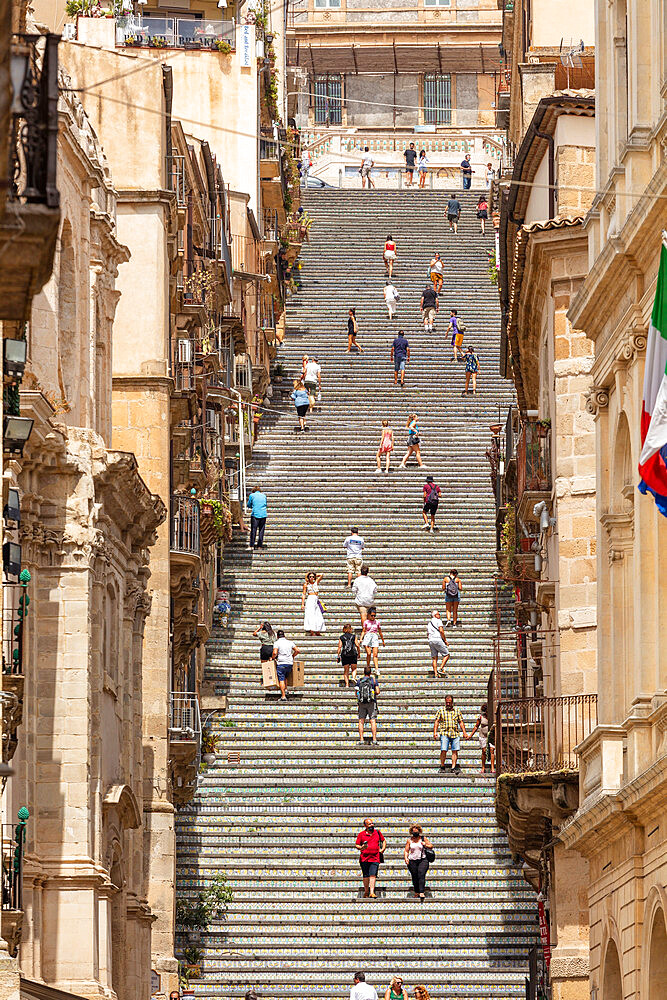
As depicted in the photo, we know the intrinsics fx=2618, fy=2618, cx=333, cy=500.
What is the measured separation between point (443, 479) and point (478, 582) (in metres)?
5.13

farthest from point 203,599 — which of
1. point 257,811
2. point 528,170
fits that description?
point 528,170

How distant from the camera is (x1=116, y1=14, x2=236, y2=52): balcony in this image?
182 ft

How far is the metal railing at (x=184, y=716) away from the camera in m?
41.1

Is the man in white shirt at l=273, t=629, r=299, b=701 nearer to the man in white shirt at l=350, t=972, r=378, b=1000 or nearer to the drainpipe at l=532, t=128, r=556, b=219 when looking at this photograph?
the man in white shirt at l=350, t=972, r=378, b=1000

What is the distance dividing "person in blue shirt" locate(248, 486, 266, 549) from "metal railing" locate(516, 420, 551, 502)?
14594mm

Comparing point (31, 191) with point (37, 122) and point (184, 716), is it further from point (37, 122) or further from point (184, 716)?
point (184, 716)

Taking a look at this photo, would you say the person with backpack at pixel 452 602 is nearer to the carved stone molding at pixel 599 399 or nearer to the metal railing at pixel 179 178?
→ the metal railing at pixel 179 178

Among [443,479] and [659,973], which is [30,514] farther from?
[443,479]

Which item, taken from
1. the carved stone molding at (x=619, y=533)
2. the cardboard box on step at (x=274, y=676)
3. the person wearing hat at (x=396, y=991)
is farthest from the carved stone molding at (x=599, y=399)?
the cardboard box on step at (x=274, y=676)

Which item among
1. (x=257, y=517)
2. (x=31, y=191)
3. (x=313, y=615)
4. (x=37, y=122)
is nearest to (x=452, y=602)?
(x=313, y=615)

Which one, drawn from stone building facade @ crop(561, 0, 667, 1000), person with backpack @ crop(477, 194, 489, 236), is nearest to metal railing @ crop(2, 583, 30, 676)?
stone building facade @ crop(561, 0, 667, 1000)

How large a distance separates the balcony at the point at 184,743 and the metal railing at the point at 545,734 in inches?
294

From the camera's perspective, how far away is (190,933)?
39594mm

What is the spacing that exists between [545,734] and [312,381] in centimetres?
2661
